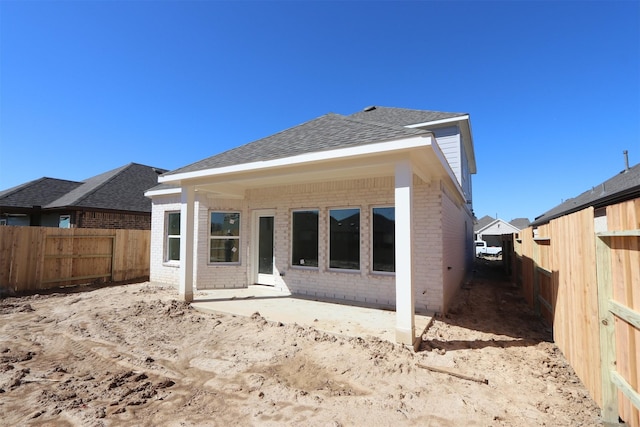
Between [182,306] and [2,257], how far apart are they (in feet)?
22.2

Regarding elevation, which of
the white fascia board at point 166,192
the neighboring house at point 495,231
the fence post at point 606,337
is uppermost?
the white fascia board at point 166,192

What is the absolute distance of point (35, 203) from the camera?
15.3m

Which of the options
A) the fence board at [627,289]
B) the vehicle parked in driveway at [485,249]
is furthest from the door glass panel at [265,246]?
the vehicle parked in driveway at [485,249]

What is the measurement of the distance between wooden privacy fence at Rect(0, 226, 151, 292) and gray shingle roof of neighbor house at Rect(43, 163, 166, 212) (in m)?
4.39

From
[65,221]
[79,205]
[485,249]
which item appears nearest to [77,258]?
[79,205]

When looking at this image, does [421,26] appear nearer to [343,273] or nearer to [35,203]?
[343,273]

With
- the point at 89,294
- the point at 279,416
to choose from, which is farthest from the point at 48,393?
the point at 89,294

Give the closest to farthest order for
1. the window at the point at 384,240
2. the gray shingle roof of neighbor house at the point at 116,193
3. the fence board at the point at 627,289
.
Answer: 1. the fence board at the point at 627,289
2. the window at the point at 384,240
3. the gray shingle roof of neighbor house at the point at 116,193

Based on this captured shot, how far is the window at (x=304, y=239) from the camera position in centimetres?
802

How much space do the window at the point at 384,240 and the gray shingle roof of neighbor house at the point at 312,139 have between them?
2146 millimetres

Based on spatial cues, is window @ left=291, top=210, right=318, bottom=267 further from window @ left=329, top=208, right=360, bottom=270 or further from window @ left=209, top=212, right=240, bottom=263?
window @ left=209, top=212, right=240, bottom=263

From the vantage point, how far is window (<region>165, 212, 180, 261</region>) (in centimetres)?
1020

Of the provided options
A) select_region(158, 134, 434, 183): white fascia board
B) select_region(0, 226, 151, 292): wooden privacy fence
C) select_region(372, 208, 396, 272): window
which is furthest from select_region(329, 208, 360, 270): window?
select_region(0, 226, 151, 292): wooden privacy fence

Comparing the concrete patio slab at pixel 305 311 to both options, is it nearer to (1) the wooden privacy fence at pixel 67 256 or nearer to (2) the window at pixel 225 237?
A: (2) the window at pixel 225 237
